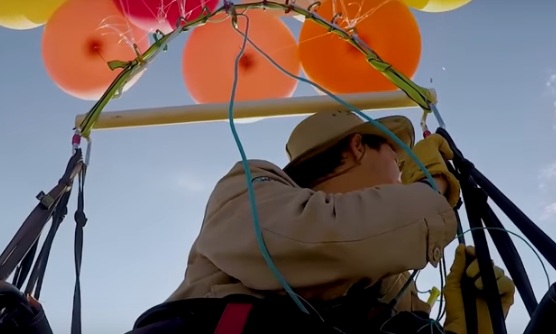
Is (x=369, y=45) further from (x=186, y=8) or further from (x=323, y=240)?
(x=323, y=240)

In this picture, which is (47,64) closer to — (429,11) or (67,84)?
(67,84)

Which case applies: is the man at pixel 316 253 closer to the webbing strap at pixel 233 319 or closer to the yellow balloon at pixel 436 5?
the webbing strap at pixel 233 319

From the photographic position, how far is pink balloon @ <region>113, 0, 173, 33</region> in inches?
72.0

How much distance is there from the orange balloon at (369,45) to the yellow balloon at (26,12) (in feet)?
2.63

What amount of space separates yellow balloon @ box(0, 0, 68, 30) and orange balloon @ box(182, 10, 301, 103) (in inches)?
17.1

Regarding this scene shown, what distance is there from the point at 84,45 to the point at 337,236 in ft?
3.85

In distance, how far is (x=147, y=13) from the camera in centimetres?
185

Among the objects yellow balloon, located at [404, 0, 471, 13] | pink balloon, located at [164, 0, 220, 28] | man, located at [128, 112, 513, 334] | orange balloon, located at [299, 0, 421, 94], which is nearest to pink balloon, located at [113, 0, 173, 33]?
pink balloon, located at [164, 0, 220, 28]

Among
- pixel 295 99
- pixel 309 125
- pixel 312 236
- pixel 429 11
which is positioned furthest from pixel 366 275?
pixel 429 11

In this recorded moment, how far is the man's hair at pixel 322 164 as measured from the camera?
→ 1362 millimetres

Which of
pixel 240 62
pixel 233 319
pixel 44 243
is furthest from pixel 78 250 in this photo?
pixel 240 62

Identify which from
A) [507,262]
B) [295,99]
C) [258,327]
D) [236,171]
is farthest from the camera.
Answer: [295,99]

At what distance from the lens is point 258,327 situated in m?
0.94

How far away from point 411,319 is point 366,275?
0.46ft
